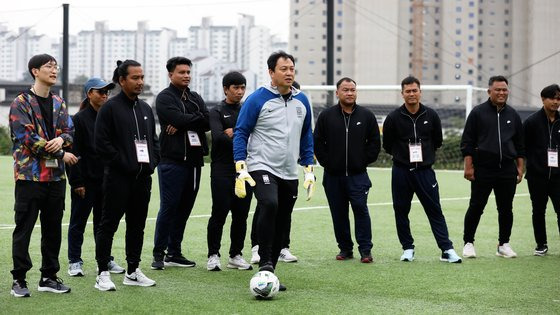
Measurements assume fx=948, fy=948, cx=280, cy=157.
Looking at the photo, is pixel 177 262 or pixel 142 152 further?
pixel 177 262

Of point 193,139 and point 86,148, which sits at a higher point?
point 193,139

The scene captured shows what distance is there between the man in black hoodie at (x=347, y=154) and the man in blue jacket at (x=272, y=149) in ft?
6.30

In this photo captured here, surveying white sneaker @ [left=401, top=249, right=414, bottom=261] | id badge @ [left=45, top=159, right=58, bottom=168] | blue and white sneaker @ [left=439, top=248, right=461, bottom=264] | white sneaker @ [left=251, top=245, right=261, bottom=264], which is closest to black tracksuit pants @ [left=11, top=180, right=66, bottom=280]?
id badge @ [left=45, top=159, right=58, bottom=168]

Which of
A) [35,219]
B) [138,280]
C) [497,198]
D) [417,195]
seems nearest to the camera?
[35,219]

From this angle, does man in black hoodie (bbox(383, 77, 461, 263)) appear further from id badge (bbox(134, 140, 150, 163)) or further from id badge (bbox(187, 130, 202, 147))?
id badge (bbox(134, 140, 150, 163))

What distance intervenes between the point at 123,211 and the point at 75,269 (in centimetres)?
103

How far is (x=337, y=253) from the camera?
1046 cm

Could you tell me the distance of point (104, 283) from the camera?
7.87 m

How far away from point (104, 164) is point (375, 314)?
275cm

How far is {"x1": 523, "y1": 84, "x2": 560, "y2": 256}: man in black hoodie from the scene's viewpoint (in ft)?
34.2

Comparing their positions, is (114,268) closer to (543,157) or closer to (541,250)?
(541,250)

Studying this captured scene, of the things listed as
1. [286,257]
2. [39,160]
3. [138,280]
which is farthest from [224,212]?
[39,160]

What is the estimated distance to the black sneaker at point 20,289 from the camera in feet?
24.8

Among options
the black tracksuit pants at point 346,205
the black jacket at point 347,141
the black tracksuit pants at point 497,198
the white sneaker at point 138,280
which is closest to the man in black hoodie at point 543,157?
the black tracksuit pants at point 497,198
